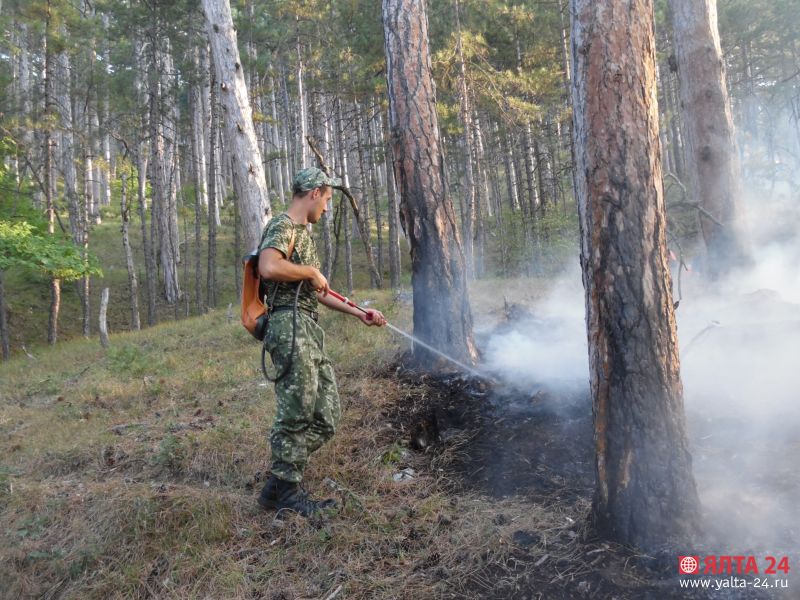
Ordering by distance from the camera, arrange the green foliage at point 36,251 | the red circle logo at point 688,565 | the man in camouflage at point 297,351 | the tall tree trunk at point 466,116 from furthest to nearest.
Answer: the tall tree trunk at point 466,116 < the green foliage at point 36,251 < the man in camouflage at point 297,351 < the red circle logo at point 688,565

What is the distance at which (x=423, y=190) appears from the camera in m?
5.83

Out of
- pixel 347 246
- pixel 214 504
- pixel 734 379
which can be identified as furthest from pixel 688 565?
pixel 347 246

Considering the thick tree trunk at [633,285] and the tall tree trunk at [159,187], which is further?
the tall tree trunk at [159,187]

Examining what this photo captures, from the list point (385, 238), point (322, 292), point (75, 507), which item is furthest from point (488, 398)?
point (385, 238)

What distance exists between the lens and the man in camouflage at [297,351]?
347 centimetres

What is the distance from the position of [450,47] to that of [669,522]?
14264 millimetres

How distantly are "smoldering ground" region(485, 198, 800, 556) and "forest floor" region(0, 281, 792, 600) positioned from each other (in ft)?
1.46

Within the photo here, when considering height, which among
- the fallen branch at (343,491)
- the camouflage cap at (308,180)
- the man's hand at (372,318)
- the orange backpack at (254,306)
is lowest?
the fallen branch at (343,491)

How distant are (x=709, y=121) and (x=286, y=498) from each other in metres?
7.34

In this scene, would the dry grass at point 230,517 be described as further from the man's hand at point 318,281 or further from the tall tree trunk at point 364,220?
the tall tree trunk at point 364,220

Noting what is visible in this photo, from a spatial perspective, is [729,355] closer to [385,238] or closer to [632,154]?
[632,154]

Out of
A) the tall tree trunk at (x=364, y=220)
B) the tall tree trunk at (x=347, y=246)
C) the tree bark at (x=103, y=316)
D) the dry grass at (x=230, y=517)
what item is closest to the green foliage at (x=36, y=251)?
the tree bark at (x=103, y=316)

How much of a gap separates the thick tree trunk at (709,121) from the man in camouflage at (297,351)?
19.8 feet

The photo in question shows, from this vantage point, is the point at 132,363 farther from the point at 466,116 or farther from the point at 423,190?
the point at 466,116
